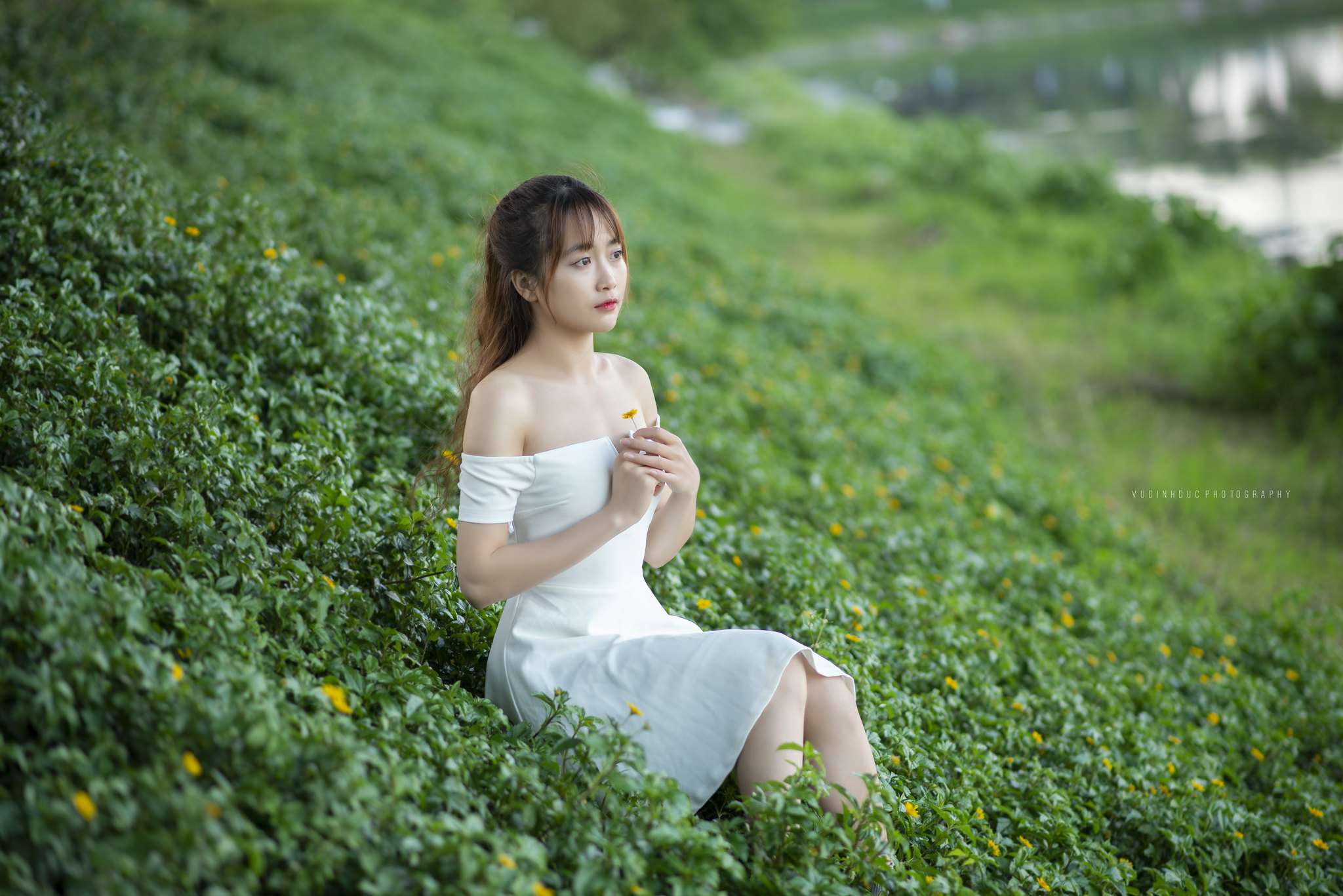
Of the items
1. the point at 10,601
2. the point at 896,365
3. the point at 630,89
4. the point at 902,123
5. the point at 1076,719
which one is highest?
the point at 630,89

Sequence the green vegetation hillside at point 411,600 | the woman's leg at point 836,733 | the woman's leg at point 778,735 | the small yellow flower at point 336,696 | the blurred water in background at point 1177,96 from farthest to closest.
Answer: the blurred water in background at point 1177,96 → the woman's leg at point 836,733 → the woman's leg at point 778,735 → the small yellow flower at point 336,696 → the green vegetation hillside at point 411,600

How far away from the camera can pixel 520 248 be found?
8.49 feet

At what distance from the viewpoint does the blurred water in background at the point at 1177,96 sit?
1684 centimetres

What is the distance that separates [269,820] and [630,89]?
106 ft

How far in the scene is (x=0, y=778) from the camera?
5.68 feet

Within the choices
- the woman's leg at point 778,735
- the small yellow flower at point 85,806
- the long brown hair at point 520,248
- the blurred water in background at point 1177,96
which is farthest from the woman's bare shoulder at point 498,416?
the blurred water in background at point 1177,96

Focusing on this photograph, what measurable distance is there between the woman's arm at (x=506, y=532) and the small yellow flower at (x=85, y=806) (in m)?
0.93

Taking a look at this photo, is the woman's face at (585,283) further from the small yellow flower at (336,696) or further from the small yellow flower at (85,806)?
the small yellow flower at (85,806)

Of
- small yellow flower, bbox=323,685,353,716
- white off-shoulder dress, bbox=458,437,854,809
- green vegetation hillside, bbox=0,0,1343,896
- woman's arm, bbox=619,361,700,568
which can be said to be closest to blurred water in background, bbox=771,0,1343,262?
green vegetation hillside, bbox=0,0,1343,896

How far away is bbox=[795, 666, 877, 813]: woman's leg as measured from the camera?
2.49 meters

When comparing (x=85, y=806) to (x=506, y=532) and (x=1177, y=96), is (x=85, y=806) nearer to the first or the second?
(x=506, y=532)

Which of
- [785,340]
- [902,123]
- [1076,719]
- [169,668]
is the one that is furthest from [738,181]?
[169,668]

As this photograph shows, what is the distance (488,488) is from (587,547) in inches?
11.0

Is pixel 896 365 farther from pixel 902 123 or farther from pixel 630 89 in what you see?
pixel 630 89
